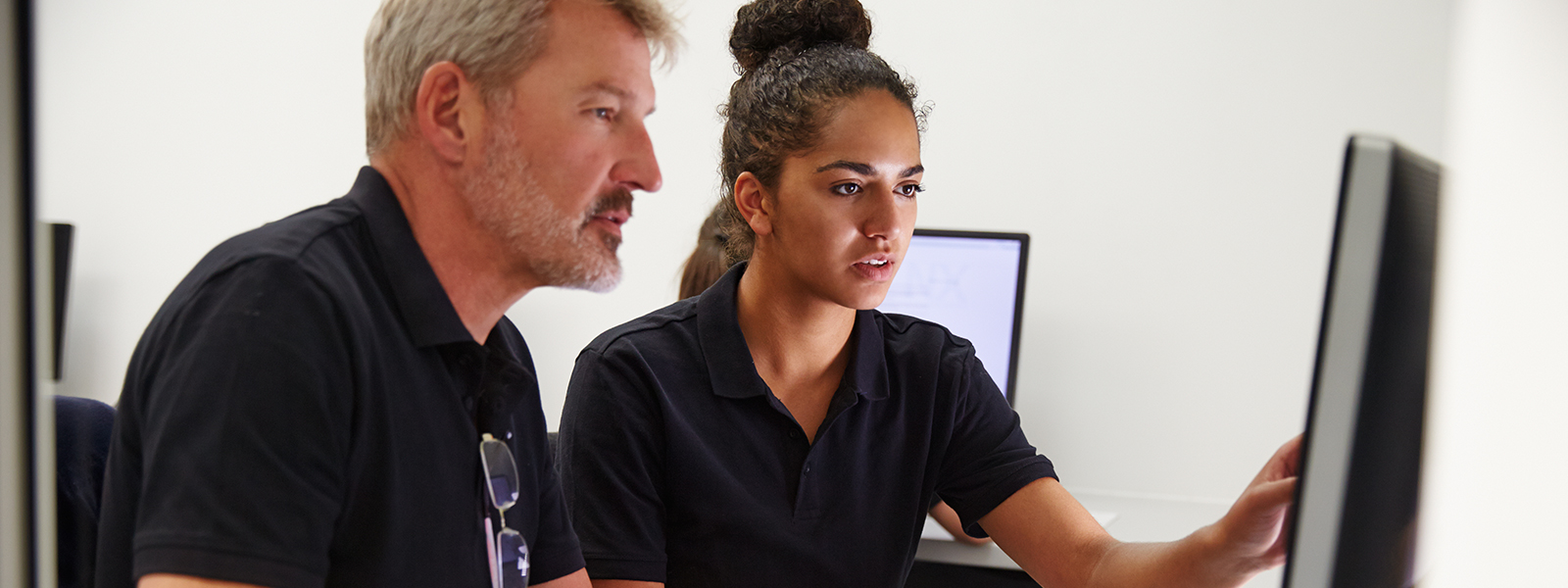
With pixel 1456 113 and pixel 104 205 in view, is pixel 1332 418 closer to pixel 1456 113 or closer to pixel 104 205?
pixel 1456 113

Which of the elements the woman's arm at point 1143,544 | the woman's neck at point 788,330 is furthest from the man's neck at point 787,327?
the woman's arm at point 1143,544

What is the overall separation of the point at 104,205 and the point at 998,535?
2034mm

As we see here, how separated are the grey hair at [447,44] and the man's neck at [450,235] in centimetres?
3

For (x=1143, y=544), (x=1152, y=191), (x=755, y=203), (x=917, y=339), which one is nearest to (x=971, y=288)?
(x=1152, y=191)

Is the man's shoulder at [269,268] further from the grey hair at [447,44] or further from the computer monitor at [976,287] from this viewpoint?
the computer monitor at [976,287]

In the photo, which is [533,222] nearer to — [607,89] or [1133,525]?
[607,89]

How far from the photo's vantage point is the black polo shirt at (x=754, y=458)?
3.36 ft

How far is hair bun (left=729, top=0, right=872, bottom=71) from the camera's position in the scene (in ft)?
3.99

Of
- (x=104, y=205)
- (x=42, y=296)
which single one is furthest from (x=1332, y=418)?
(x=104, y=205)

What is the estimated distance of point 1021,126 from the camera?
7.00 feet

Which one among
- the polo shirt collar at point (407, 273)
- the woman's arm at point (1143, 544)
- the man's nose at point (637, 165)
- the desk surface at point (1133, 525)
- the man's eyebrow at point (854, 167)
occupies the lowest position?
the desk surface at point (1133, 525)

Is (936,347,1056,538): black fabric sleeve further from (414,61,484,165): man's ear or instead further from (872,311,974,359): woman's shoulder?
(414,61,484,165): man's ear

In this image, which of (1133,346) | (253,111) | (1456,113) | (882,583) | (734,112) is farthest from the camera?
(253,111)

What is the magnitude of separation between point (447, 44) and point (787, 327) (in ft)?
1.70
